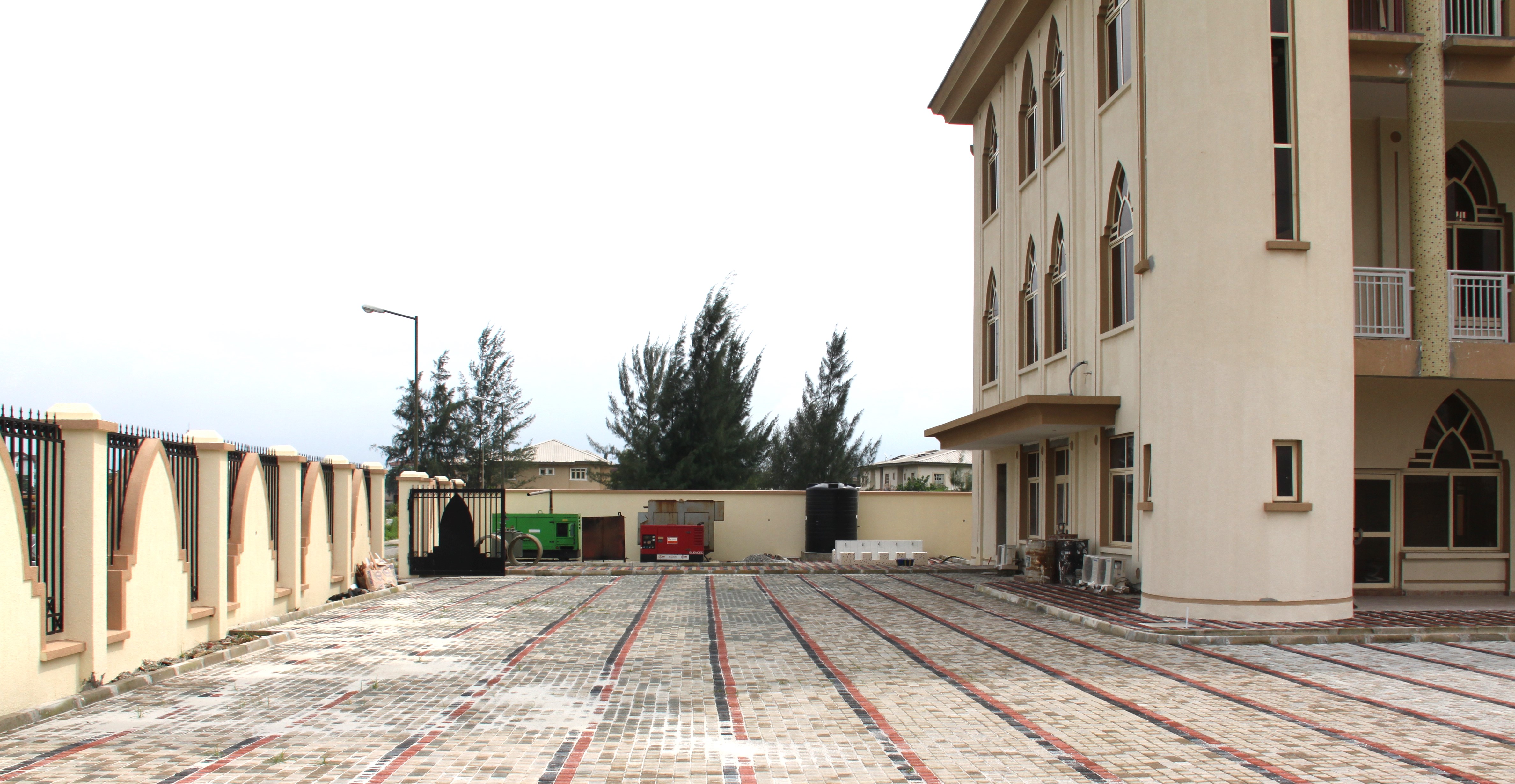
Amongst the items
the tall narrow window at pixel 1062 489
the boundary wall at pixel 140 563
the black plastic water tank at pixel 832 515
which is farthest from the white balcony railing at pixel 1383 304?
the black plastic water tank at pixel 832 515

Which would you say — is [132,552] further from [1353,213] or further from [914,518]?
[914,518]

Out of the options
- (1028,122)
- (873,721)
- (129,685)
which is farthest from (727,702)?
(1028,122)

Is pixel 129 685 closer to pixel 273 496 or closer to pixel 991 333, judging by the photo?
pixel 273 496

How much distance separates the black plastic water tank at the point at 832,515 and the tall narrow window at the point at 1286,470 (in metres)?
20.2

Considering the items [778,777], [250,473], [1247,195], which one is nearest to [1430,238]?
[1247,195]

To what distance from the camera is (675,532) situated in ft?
101

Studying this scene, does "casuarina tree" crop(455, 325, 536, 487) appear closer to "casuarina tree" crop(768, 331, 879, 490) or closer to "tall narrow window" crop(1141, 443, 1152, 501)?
"casuarina tree" crop(768, 331, 879, 490)

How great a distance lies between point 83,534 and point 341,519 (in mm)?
9364

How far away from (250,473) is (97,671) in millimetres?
4934

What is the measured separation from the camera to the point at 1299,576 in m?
13.1

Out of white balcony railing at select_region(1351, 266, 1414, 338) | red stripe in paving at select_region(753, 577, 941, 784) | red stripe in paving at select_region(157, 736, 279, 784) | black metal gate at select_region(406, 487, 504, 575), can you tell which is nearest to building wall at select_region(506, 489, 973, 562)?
black metal gate at select_region(406, 487, 504, 575)

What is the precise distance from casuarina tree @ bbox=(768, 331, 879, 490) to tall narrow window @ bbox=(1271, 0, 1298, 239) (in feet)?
133

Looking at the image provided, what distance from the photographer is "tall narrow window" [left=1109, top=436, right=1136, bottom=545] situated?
664 inches

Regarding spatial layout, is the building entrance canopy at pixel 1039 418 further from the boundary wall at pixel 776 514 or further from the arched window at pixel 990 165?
the boundary wall at pixel 776 514
